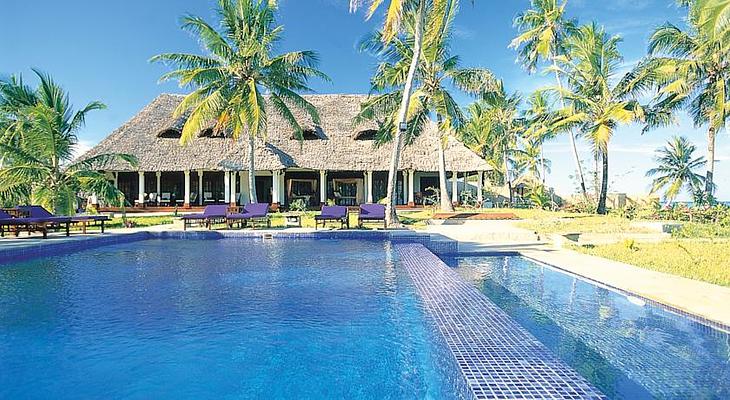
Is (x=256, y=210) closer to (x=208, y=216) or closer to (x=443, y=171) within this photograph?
(x=208, y=216)

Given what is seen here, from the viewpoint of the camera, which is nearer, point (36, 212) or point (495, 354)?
point (495, 354)

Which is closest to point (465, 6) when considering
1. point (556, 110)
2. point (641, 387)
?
point (556, 110)

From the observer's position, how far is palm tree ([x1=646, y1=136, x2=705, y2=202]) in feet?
72.2

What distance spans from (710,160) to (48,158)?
22.3 m

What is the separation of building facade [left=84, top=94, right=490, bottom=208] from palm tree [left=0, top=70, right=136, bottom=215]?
7369 mm

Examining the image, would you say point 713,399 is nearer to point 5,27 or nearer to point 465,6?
point 465,6

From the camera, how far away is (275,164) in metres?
20.7

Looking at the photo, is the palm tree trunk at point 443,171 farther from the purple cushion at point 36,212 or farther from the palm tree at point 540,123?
the purple cushion at point 36,212

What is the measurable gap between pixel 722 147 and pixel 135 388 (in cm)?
2089

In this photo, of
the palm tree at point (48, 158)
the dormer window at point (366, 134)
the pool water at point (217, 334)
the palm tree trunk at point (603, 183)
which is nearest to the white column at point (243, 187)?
the dormer window at point (366, 134)

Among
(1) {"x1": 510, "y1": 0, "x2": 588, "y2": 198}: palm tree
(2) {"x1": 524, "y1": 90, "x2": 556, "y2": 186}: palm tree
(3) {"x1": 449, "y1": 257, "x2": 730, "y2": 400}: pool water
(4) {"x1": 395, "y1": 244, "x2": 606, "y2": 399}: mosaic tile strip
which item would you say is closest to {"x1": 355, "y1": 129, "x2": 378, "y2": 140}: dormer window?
(2) {"x1": 524, "y1": 90, "x2": 556, "y2": 186}: palm tree

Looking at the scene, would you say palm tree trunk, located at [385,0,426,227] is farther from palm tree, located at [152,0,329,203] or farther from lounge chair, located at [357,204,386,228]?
palm tree, located at [152,0,329,203]

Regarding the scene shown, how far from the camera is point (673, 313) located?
443cm

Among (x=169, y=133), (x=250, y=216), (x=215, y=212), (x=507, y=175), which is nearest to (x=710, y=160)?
(x=507, y=175)
